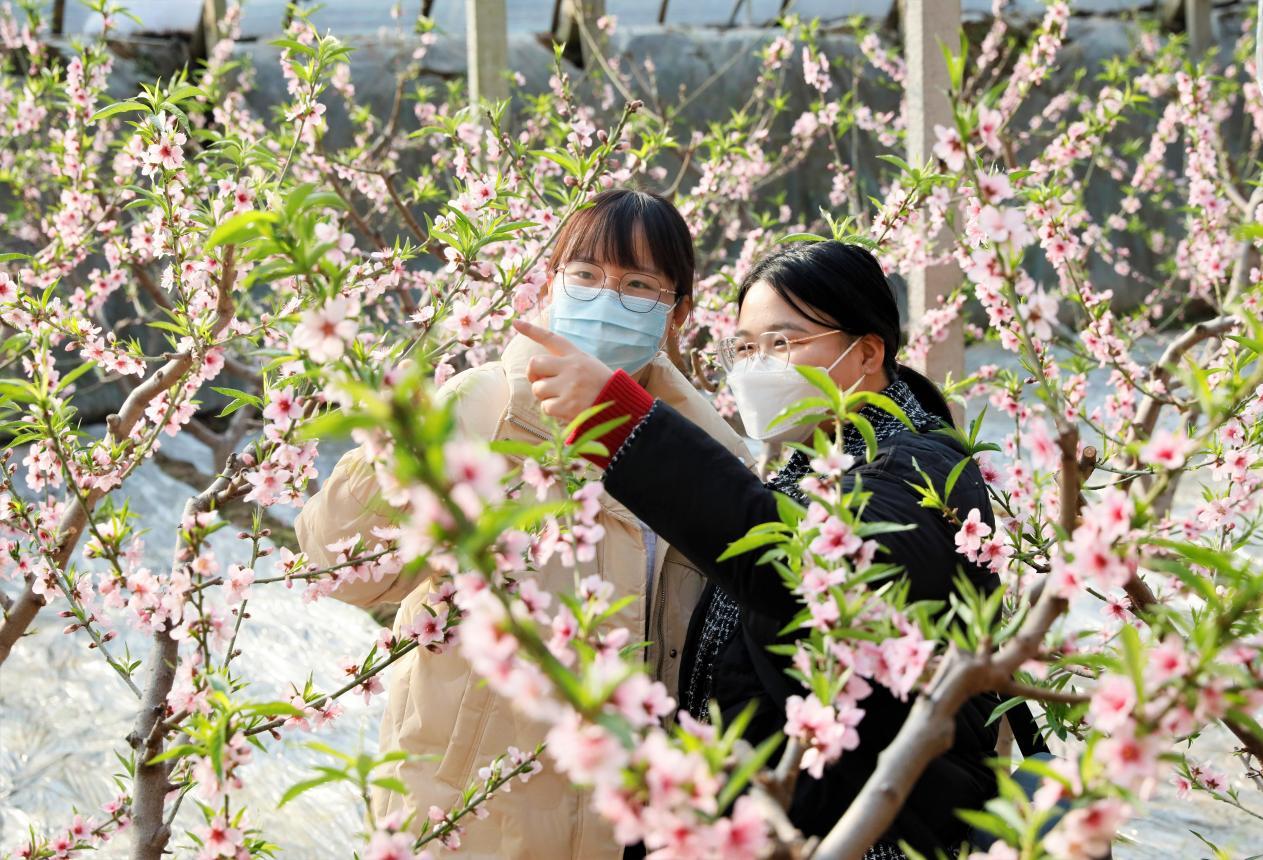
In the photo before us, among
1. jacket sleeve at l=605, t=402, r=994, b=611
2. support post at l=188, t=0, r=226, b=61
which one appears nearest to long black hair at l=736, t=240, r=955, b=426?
jacket sleeve at l=605, t=402, r=994, b=611

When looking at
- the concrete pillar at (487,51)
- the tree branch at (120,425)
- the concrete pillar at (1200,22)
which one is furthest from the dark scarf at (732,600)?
the concrete pillar at (1200,22)

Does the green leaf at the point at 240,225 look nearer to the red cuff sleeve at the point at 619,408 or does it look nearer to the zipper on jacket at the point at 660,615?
the red cuff sleeve at the point at 619,408

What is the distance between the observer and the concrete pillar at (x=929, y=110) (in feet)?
11.0

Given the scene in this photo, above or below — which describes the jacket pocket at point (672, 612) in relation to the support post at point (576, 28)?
below

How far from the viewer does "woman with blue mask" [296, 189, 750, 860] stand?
171cm

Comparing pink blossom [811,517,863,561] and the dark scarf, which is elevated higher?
pink blossom [811,517,863,561]

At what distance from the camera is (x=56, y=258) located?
2.82 m

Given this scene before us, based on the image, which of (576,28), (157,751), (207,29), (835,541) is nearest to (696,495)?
(835,541)

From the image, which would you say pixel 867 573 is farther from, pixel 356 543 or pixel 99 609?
pixel 99 609

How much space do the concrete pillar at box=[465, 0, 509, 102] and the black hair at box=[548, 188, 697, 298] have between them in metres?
2.65

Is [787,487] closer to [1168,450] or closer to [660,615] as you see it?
[660,615]

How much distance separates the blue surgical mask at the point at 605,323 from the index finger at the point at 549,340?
1.38 feet

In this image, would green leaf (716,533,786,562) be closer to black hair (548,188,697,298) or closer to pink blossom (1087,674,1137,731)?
Result: pink blossom (1087,674,1137,731)

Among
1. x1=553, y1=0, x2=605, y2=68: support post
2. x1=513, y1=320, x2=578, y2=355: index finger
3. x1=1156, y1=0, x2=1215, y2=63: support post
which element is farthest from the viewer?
x1=1156, y1=0, x2=1215, y2=63: support post
